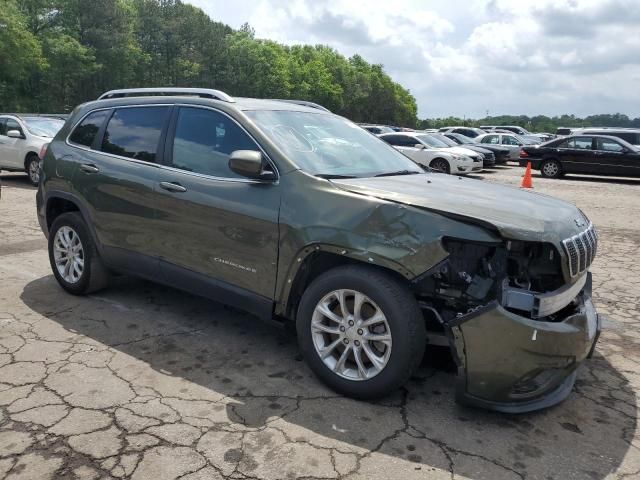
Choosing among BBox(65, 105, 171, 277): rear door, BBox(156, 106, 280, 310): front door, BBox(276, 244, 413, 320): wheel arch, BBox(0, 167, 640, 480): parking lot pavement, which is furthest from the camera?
BBox(65, 105, 171, 277): rear door

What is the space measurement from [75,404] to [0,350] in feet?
3.58

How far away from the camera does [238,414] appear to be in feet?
9.97

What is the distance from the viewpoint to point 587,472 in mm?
2621

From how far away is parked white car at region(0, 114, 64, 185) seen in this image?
12258 millimetres

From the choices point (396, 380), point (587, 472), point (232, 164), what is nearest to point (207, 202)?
point (232, 164)

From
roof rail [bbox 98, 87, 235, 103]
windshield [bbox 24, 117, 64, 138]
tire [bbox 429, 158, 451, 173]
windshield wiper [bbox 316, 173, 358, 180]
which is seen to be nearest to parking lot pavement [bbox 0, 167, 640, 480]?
windshield wiper [bbox 316, 173, 358, 180]

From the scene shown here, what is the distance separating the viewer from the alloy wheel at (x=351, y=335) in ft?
10.1

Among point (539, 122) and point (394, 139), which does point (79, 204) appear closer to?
point (394, 139)

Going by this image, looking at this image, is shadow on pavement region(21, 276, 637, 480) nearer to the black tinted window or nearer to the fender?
the fender

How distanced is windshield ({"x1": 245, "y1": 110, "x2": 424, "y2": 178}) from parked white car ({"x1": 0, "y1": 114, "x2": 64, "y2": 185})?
9.88 m

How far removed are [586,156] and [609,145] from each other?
750 millimetres

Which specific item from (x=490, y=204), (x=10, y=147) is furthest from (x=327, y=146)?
(x=10, y=147)

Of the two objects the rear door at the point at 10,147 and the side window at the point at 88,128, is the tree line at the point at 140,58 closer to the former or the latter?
the rear door at the point at 10,147

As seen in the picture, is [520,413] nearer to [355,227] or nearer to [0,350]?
[355,227]
